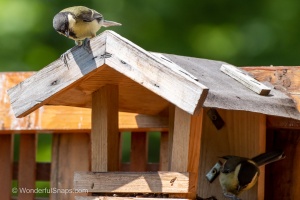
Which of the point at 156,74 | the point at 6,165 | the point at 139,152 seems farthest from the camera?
the point at 6,165

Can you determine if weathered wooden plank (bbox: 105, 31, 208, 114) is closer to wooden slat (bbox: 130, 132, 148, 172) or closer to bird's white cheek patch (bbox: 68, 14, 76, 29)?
bird's white cheek patch (bbox: 68, 14, 76, 29)

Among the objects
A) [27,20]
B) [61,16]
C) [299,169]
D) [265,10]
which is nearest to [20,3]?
[27,20]

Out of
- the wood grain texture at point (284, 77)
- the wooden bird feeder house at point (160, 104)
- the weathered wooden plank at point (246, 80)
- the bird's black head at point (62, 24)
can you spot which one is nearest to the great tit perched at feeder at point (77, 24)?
the bird's black head at point (62, 24)

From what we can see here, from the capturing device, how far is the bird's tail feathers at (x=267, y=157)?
133 inches

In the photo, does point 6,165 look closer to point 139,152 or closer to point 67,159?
point 67,159

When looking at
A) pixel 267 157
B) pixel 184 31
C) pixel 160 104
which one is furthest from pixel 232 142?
pixel 184 31

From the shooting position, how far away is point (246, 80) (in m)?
3.40

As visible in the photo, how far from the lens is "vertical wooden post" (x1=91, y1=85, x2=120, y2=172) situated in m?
3.23

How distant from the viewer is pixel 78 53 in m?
3.07

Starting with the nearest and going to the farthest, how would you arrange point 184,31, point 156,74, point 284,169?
point 156,74, point 284,169, point 184,31

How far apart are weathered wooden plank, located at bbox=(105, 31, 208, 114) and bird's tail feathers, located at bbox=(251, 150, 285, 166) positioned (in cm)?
59

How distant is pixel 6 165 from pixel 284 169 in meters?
1.27

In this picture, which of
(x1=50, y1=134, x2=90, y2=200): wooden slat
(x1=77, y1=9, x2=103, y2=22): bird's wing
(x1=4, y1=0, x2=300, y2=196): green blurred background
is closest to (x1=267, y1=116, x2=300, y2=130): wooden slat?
(x1=50, y1=134, x2=90, y2=200): wooden slat

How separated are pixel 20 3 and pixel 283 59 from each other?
73.8 inches
